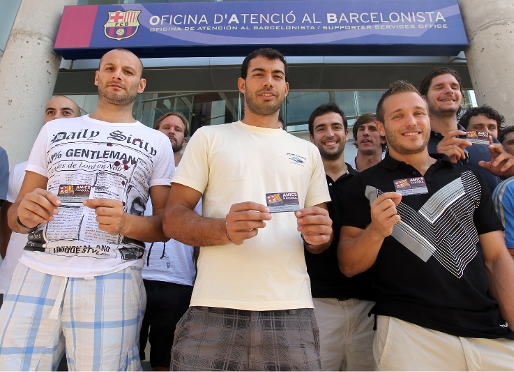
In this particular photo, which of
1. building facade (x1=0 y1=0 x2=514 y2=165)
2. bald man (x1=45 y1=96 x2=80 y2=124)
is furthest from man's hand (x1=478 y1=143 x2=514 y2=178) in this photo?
bald man (x1=45 y1=96 x2=80 y2=124)

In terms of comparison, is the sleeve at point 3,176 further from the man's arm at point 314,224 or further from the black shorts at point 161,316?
the man's arm at point 314,224

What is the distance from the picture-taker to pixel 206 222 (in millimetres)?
1609

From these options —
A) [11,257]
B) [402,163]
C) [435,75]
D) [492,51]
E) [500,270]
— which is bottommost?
[500,270]

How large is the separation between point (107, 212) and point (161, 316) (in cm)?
140

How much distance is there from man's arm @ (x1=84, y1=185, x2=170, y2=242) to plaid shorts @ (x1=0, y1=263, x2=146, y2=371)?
0.86 feet

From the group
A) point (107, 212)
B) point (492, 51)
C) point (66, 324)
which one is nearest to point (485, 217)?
point (107, 212)

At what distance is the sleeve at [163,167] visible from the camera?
6.56ft

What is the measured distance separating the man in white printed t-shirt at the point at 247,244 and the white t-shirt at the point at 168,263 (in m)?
1.00

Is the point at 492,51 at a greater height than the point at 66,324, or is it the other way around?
the point at 492,51

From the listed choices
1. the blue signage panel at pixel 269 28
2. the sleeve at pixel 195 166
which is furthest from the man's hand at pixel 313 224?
the blue signage panel at pixel 269 28

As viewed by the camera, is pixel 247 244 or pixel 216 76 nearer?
pixel 247 244

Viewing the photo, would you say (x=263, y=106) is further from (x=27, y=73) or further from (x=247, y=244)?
(x=27, y=73)

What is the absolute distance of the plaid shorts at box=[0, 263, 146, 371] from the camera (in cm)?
155

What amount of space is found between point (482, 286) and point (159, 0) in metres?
7.78
